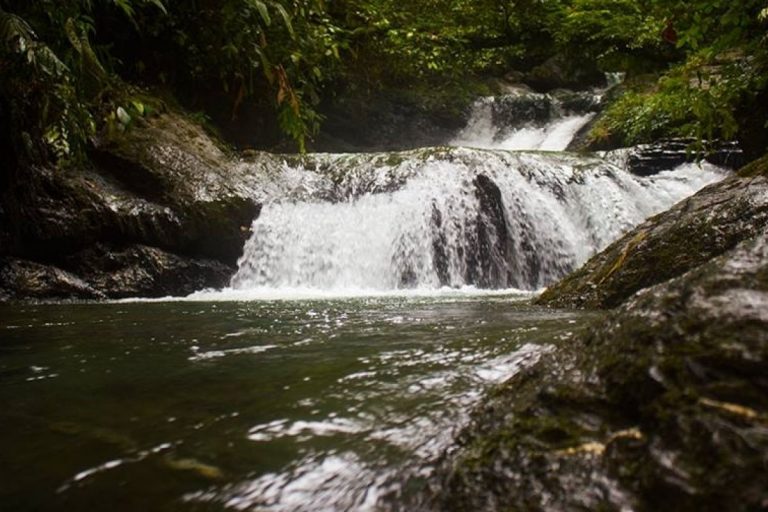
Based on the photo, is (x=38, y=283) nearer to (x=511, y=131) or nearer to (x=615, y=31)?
(x=511, y=131)

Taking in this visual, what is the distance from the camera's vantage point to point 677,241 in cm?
354

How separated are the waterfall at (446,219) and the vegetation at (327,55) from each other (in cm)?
168

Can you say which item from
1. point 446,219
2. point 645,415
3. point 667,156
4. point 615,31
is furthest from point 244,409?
point 615,31

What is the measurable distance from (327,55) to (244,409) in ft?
12.9

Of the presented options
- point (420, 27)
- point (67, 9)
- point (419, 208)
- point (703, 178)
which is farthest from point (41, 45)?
point (420, 27)

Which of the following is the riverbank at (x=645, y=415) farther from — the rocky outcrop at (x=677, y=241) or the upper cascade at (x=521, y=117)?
the upper cascade at (x=521, y=117)

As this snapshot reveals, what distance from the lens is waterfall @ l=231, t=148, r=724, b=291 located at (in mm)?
8031

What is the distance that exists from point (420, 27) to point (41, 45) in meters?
13.4

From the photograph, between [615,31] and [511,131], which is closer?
[615,31]

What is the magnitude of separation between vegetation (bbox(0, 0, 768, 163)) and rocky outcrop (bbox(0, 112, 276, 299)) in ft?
1.77

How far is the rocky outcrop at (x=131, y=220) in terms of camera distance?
662 centimetres

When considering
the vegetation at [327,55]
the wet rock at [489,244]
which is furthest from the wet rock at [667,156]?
the wet rock at [489,244]

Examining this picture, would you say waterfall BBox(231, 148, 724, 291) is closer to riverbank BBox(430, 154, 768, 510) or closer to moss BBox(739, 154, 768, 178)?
moss BBox(739, 154, 768, 178)

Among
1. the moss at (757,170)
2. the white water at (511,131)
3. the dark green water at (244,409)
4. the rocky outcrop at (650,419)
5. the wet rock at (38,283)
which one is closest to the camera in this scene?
the rocky outcrop at (650,419)
